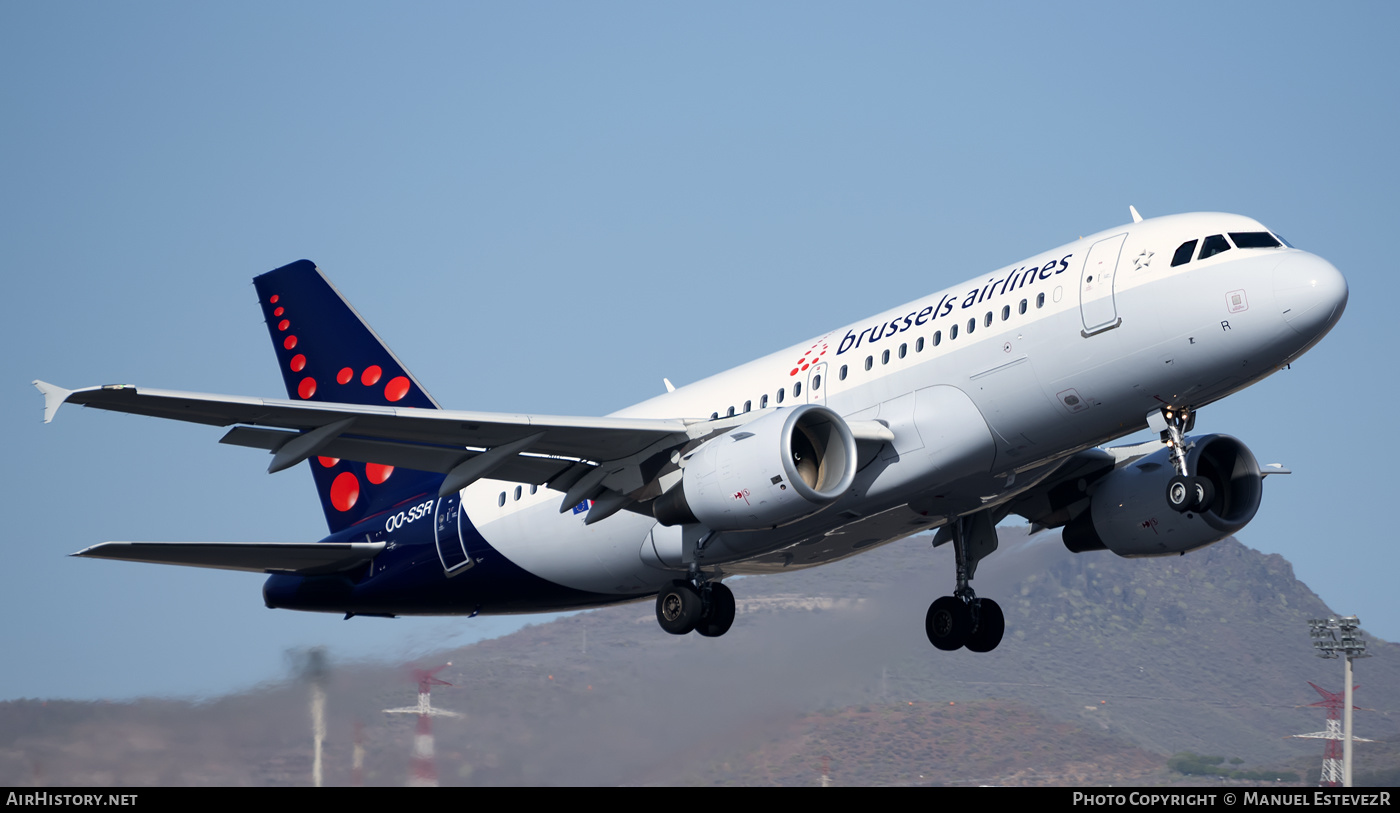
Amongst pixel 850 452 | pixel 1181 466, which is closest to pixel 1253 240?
pixel 1181 466

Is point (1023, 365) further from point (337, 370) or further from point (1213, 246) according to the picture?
point (337, 370)

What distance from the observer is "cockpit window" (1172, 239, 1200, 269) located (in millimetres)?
19781

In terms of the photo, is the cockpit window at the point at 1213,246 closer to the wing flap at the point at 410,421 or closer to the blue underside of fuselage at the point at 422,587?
the wing flap at the point at 410,421

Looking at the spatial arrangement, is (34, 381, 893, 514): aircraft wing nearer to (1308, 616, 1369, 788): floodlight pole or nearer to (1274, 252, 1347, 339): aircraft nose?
(1274, 252, 1347, 339): aircraft nose

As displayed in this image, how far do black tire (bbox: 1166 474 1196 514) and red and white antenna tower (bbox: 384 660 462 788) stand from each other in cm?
1691

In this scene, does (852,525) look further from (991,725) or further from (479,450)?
(991,725)

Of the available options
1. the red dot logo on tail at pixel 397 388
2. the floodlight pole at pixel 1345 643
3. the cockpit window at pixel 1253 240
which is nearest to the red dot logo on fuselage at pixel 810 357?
the cockpit window at pixel 1253 240

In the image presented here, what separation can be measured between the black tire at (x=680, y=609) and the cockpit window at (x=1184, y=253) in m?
9.26

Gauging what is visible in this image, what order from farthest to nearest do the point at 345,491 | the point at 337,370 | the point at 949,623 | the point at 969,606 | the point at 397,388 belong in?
1. the point at 337,370
2. the point at 397,388
3. the point at 345,491
4. the point at 949,623
5. the point at 969,606

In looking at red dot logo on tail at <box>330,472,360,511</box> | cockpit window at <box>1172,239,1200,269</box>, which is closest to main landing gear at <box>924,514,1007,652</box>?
cockpit window at <box>1172,239,1200,269</box>

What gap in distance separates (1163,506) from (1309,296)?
7079 millimetres

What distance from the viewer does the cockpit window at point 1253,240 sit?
1969cm

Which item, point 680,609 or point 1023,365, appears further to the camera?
point 680,609

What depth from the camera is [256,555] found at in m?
26.1
